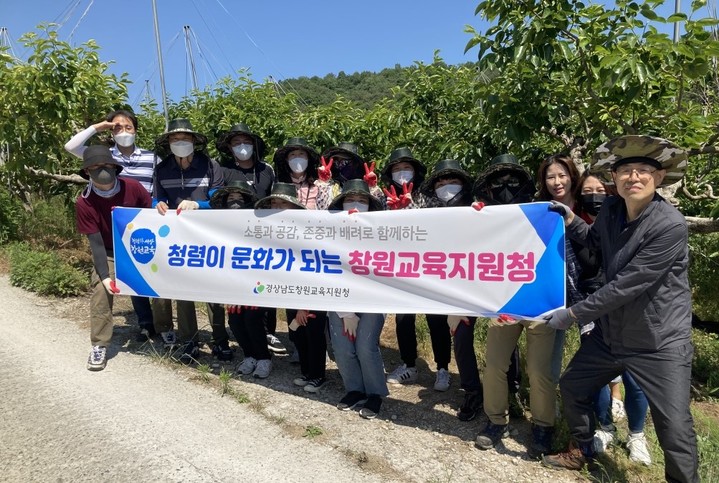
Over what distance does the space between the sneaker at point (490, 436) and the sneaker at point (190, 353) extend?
262 cm

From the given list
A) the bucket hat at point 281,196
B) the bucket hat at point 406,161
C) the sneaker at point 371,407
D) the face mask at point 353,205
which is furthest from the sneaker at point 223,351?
the bucket hat at point 406,161

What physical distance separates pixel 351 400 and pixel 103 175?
9.30 feet

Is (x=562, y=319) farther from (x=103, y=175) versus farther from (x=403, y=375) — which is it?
(x=103, y=175)

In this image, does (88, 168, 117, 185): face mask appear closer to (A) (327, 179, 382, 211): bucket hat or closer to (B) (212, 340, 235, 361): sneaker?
(B) (212, 340, 235, 361): sneaker

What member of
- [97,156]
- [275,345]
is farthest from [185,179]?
[275,345]

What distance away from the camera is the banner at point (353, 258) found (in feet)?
10.8

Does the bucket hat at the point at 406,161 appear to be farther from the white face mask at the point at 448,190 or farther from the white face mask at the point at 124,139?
the white face mask at the point at 124,139

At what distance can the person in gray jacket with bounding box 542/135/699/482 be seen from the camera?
2521mm

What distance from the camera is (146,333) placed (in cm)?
525

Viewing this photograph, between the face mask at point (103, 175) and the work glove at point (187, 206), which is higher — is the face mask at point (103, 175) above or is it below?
above

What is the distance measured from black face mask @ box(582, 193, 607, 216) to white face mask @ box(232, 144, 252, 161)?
3.03 m

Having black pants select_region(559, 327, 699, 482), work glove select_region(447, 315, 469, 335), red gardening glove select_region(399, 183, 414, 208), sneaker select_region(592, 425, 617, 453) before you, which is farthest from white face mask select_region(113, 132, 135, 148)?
sneaker select_region(592, 425, 617, 453)

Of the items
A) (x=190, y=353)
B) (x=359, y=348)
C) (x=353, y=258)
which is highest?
(x=353, y=258)

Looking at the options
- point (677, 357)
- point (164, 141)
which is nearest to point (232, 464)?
point (677, 357)
